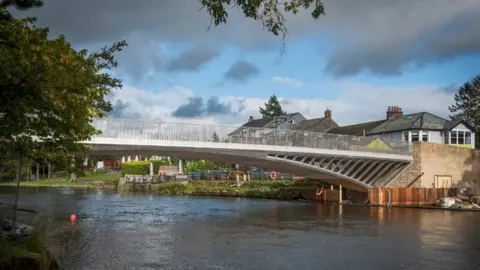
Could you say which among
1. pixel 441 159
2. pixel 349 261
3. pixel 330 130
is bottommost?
pixel 349 261

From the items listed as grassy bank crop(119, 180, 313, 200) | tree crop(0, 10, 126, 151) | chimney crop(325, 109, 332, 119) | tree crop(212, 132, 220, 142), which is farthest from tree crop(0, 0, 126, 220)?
chimney crop(325, 109, 332, 119)

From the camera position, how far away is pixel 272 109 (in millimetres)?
126062

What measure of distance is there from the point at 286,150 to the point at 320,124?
154 feet

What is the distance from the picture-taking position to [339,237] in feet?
81.7

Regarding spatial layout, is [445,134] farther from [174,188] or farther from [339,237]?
[339,237]

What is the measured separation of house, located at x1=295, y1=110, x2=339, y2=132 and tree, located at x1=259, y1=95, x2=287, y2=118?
3572 centimetres

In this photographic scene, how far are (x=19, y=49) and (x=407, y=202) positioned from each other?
4019 centimetres

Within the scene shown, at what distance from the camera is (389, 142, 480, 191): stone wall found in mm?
46594

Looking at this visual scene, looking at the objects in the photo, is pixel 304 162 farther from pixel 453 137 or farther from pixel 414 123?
pixel 453 137

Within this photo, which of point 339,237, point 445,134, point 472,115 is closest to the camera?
point 339,237

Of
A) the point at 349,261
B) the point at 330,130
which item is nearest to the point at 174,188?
the point at 330,130

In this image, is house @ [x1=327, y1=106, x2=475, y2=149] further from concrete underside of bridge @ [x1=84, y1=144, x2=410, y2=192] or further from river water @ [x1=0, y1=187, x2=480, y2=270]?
river water @ [x1=0, y1=187, x2=480, y2=270]

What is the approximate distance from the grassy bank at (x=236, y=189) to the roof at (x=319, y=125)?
A: 25743mm

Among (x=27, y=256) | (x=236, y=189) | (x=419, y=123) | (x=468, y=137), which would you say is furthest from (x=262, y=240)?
(x=468, y=137)
